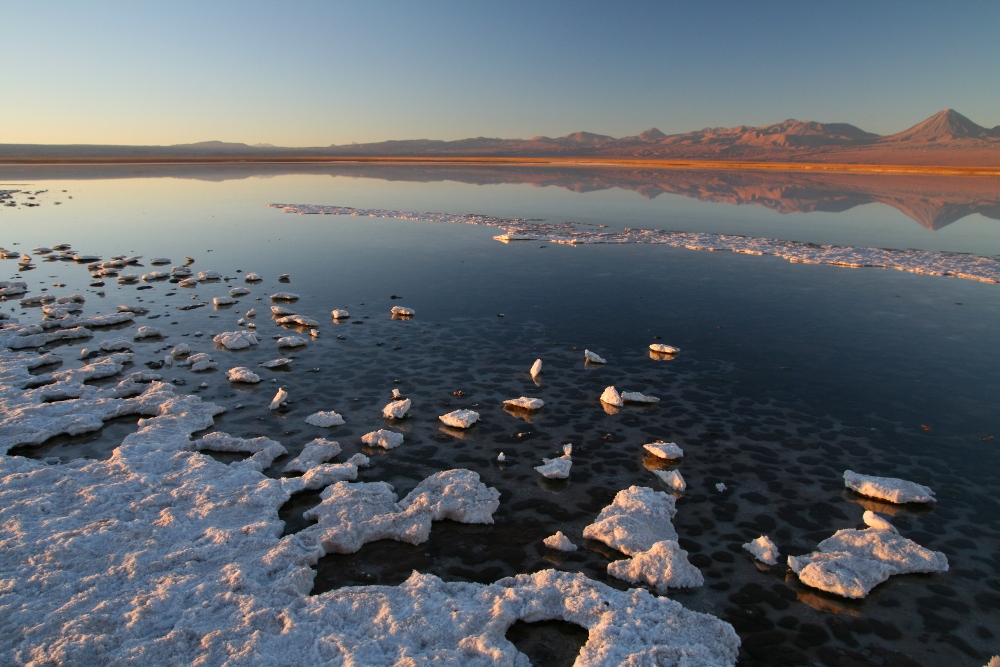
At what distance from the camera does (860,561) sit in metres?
6.11

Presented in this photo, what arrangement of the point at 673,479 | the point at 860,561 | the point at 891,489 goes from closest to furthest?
the point at 860,561 → the point at 891,489 → the point at 673,479

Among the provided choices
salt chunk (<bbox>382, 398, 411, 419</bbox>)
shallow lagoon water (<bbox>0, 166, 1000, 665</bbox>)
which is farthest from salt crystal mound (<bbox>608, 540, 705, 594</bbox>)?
salt chunk (<bbox>382, 398, 411, 419</bbox>)

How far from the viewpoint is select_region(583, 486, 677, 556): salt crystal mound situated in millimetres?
6422

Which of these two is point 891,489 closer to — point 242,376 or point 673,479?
point 673,479

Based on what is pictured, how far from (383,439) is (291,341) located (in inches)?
205

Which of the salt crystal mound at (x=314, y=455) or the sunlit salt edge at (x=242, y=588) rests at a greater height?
the salt crystal mound at (x=314, y=455)

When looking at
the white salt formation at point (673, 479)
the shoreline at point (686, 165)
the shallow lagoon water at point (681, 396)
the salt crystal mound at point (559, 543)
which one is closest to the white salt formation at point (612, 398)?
the shallow lagoon water at point (681, 396)

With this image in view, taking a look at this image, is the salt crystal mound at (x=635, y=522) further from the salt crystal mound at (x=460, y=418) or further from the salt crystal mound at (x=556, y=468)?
the salt crystal mound at (x=460, y=418)

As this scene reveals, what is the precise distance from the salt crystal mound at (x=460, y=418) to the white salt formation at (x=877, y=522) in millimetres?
5604

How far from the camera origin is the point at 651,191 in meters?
51.8

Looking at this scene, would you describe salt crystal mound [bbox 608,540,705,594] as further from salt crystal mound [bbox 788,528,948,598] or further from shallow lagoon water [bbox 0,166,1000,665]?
salt crystal mound [bbox 788,528,948,598]

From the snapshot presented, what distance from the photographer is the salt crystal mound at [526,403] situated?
9.70m

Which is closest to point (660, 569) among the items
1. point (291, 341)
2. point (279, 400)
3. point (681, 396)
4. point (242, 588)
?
point (242, 588)

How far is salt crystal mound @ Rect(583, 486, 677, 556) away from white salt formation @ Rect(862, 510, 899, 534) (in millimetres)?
2315
